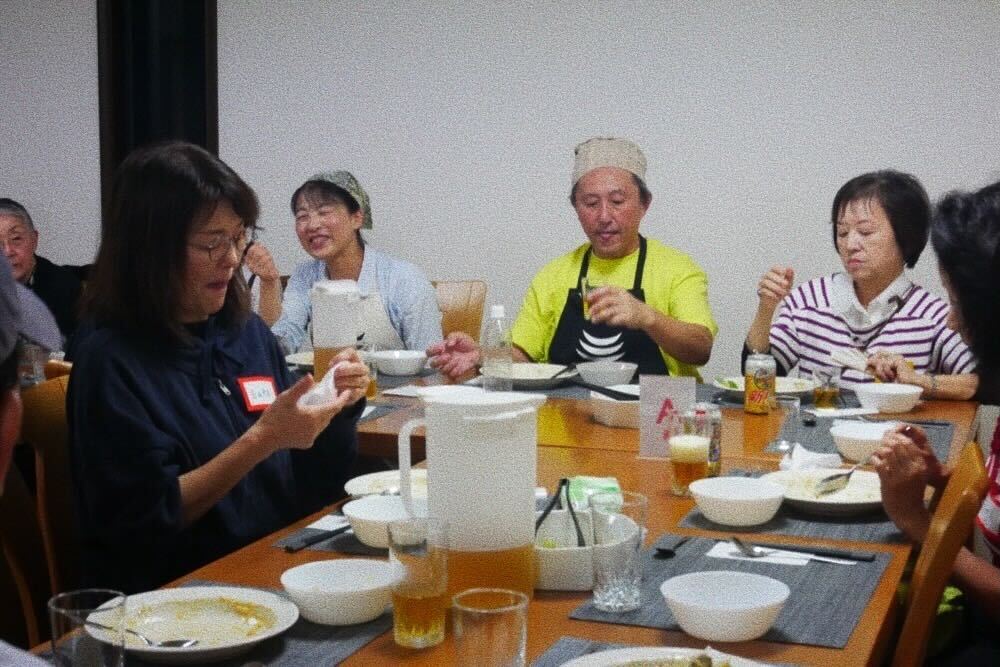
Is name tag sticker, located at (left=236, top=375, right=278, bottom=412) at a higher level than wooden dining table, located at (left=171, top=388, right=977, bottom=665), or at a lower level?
higher

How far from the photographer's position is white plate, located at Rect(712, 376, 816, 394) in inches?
120

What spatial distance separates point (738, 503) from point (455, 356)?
5.24ft

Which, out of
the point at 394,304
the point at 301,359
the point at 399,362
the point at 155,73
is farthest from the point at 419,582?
the point at 155,73

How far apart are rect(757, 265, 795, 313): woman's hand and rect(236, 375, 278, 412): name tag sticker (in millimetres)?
1804

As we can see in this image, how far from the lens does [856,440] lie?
2270 mm

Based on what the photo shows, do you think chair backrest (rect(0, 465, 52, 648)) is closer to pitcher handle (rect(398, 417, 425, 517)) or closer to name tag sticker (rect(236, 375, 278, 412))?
name tag sticker (rect(236, 375, 278, 412))

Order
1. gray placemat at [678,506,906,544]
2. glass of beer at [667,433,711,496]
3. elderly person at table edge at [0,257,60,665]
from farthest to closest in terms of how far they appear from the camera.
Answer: glass of beer at [667,433,711,496], gray placemat at [678,506,906,544], elderly person at table edge at [0,257,60,665]

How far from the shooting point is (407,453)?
1.44m

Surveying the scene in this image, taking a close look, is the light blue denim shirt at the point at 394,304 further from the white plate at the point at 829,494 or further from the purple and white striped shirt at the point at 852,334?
the white plate at the point at 829,494

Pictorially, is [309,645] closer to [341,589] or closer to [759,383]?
[341,589]

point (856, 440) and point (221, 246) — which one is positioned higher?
point (221, 246)

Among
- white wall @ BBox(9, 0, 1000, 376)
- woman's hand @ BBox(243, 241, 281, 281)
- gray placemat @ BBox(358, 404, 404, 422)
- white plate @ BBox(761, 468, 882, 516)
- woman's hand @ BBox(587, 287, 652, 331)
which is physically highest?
white wall @ BBox(9, 0, 1000, 376)

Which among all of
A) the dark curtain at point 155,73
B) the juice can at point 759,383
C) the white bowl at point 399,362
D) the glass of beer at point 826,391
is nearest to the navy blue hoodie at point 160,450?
the juice can at point 759,383

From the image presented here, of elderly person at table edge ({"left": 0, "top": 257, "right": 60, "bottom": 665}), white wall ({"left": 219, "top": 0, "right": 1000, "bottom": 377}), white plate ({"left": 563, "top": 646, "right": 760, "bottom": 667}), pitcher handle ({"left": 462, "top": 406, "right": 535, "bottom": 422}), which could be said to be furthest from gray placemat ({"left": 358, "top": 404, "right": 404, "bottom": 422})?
white wall ({"left": 219, "top": 0, "right": 1000, "bottom": 377})
